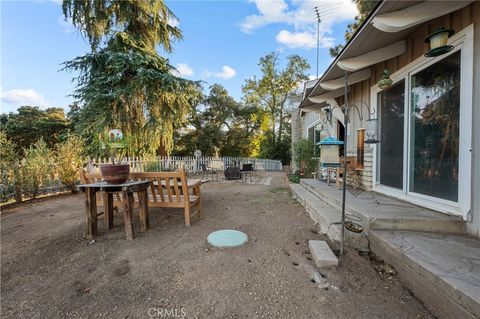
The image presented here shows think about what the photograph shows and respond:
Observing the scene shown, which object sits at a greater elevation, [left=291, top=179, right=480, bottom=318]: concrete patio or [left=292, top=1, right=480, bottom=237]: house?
[left=292, top=1, right=480, bottom=237]: house

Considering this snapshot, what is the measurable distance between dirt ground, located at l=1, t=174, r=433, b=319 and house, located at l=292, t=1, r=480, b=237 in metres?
1.42

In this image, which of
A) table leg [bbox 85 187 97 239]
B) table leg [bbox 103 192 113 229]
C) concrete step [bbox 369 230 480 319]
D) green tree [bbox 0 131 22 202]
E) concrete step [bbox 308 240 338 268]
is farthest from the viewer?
green tree [bbox 0 131 22 202]

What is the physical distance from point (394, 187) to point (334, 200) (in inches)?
41.4

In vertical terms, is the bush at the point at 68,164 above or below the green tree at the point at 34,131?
below

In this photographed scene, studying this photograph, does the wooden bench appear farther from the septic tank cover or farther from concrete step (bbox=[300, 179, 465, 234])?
concrete step (bbox=[300, 179, 465, 234])

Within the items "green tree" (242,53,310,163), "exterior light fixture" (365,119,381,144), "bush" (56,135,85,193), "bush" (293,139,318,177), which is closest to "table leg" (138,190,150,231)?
"exterior light fixture" (365,119,381,144)

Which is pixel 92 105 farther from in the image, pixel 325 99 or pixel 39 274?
pixel 325 99

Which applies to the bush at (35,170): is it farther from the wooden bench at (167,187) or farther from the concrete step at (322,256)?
the concrete step at (322,256)

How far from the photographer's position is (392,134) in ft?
11.6

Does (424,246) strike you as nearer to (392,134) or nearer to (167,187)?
(392,134)

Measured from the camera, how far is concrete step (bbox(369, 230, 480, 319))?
1.33 m

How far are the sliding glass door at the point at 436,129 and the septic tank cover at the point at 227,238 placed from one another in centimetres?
260

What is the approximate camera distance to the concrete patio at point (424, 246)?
1.39m

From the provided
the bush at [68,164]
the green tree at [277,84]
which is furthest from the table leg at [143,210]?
the green tree at [277,84]
